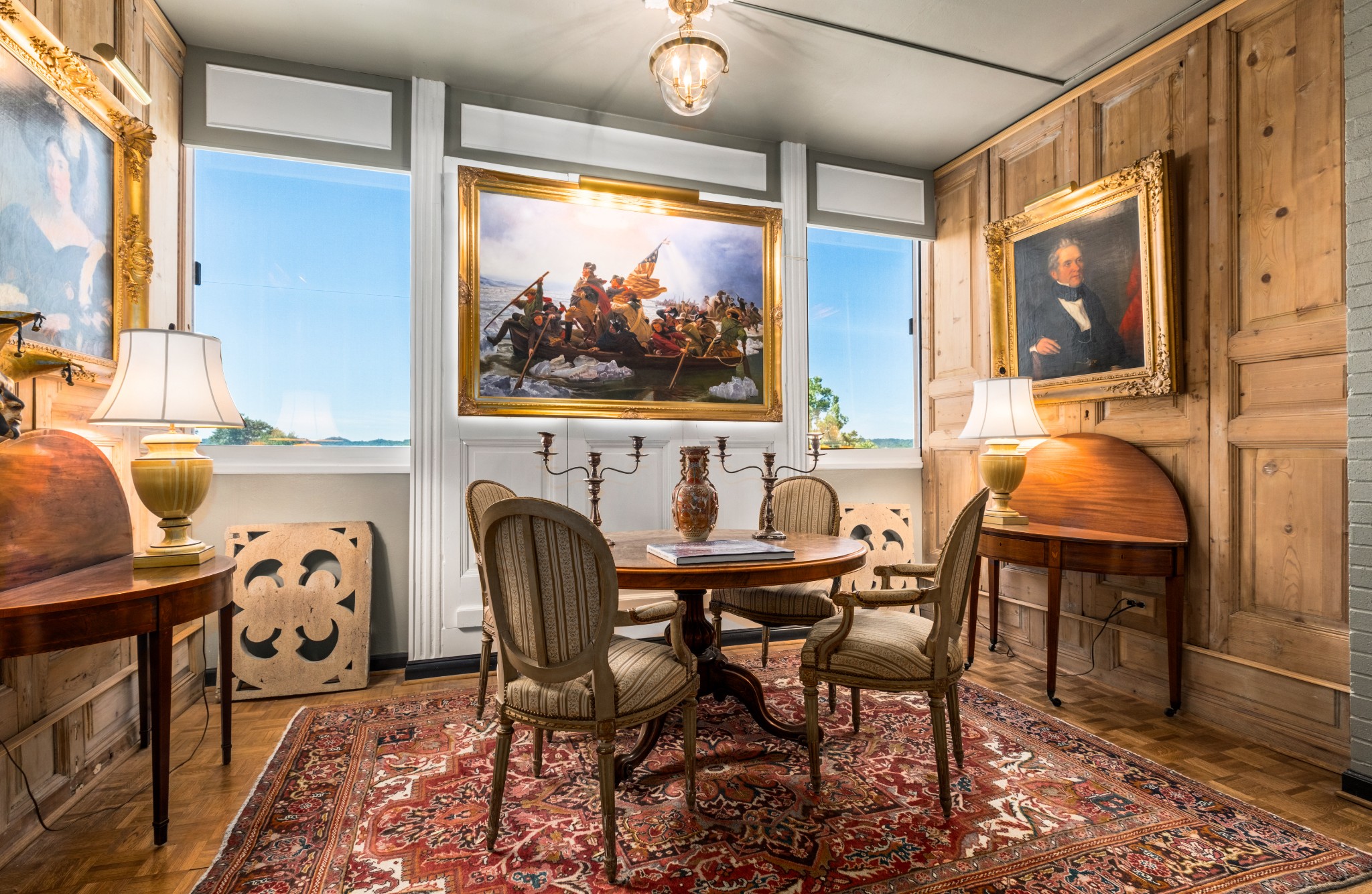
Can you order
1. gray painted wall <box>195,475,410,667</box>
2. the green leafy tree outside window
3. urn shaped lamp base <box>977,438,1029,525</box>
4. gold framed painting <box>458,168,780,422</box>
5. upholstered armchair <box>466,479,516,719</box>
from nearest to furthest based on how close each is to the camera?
upholstered armchair <box>466,479,516,719</box>
gray painted wall <box>195,475,410,667</box>
urn shaped lamp base <box>977,438,1029,525</box>
gold framed painting <box>458,168,780,422</box>
the green leafy tree outside window

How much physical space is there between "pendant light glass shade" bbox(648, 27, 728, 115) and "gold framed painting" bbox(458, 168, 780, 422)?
1332 millimetres

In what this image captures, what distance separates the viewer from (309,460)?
352 cm

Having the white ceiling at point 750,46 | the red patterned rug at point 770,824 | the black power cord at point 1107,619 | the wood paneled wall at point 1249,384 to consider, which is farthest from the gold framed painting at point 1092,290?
the red patterned rug at point 770,824

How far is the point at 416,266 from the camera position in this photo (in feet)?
11.8

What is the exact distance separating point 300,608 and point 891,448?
369 cm

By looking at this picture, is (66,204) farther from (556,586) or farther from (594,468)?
(556,586)

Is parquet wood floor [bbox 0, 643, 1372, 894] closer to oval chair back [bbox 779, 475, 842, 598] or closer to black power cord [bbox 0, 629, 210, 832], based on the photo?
black power cord [bbox 0, 629, 210, 832]

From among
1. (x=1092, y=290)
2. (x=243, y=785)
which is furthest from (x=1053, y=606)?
(x=243, y=785)

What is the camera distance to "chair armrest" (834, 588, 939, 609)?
7.00 feet

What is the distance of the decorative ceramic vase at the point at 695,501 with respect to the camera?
8.75 ft

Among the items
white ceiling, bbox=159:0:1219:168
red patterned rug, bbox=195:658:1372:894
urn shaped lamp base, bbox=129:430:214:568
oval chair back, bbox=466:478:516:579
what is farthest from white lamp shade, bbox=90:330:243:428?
white ceiling, bbox=159:0:1219:168

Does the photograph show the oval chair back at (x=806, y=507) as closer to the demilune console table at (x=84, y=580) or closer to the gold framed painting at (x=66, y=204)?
the demilune console table at (x=84, y=580)

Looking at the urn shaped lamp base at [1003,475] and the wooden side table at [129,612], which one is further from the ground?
the urn shaped lamp base at [1003,475]

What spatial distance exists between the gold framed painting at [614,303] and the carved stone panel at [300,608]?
3.22 ft
